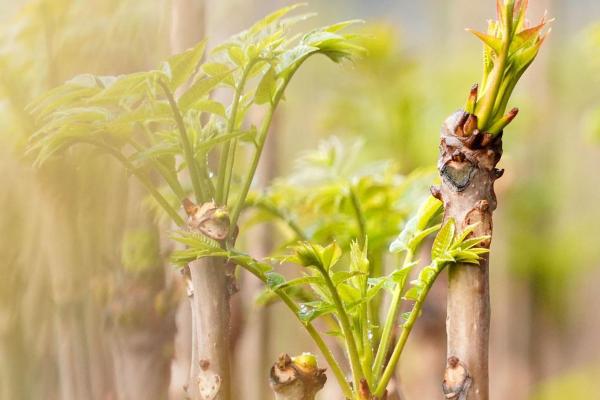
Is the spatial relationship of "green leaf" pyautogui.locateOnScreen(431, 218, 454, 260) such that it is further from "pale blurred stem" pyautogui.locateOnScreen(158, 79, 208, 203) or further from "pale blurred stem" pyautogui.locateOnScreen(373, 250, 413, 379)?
"pale blurred stem" pyautogui.locateOnScreen(158, 79, 208, 203)

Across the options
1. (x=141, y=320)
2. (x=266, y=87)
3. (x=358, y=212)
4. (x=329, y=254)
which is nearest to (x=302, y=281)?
(x=329, y=254)

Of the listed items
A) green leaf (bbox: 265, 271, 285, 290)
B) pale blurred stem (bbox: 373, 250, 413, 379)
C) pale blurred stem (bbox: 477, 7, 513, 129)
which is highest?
pale blurred stem (bbox: 477, 7, 513, 129)

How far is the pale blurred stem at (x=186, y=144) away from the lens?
0.42 m

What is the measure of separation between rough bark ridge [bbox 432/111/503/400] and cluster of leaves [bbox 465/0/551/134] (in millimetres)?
13

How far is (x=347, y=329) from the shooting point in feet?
1.49

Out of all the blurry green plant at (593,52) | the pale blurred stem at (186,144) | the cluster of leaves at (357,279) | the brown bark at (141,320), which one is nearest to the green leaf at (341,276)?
the cluster of leaves at (357,279)

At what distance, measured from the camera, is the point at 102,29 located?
753 millimetres

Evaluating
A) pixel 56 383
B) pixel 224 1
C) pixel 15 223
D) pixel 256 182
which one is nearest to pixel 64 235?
pixel 15 223

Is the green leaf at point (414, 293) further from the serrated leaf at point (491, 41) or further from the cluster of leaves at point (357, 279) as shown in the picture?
the serrated leaf at point (491, 41)

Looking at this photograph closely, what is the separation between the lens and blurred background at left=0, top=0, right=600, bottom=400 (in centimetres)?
69

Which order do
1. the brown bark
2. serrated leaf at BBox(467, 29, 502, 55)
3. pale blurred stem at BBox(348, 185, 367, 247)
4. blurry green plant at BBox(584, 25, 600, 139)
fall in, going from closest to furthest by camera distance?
1. serrated leaf at BBox(467, 29, 502, 55)
2. pale blurred stem at BBox(348, 185, 367, 247)
3. the brown bark
4. blurry green plant at BBox(584, 25, 600, 139)

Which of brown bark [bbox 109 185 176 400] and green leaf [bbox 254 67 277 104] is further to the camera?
brown bark [bbox 109 185 176 400]

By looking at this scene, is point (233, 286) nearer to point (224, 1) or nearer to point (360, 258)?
point (360, 258)

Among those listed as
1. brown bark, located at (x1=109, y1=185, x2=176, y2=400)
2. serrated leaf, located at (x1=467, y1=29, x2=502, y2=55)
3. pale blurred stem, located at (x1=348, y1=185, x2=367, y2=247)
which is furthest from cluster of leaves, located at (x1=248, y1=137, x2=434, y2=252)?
serrated leaf, located at (x1=467, y1=29, x2=502, y2=55)
